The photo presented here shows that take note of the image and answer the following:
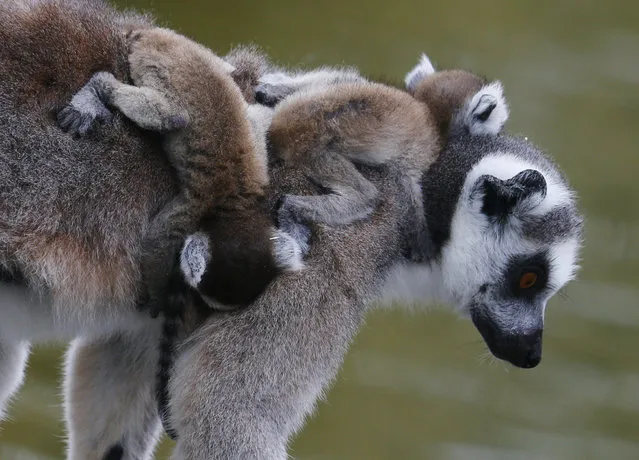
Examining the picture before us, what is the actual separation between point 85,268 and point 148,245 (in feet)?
0.57

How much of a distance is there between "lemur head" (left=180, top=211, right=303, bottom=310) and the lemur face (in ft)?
A: 2.03

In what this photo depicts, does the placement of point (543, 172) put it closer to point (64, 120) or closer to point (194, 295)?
point (194, 295)

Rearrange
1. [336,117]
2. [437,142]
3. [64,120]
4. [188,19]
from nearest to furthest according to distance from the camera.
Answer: [64,120] < [336,117] < [437,142] < [188,19]

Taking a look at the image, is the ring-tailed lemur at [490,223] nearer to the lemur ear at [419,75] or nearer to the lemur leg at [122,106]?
the lemur ear at [419,75]

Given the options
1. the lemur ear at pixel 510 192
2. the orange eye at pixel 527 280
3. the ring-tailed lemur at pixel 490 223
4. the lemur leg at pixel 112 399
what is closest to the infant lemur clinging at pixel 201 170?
the ring-tailed lemur at pixel 490 223

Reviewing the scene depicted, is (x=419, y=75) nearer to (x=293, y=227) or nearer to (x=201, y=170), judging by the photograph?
(x=293, y=227)

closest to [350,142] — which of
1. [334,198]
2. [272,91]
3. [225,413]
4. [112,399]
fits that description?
[334,198]

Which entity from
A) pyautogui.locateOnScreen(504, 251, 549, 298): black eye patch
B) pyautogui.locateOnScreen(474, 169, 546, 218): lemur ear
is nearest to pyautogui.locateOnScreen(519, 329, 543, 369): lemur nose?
pyautogui.locateOnScreen(504, 251, 549, 298): black eye patch

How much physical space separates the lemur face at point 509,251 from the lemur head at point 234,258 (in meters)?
0.62

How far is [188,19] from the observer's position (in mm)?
6195

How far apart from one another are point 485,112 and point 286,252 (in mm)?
829

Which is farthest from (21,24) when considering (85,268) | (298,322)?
(298,322)

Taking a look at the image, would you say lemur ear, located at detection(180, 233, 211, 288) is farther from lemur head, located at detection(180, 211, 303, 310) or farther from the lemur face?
the lemur face

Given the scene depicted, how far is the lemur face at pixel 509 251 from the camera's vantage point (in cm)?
307
